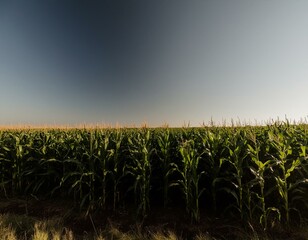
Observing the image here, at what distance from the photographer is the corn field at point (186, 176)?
18.2 ft

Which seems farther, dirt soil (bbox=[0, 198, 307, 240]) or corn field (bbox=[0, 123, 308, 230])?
corn field (bbox=[0, 123, 308, 230])

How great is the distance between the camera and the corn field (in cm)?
555

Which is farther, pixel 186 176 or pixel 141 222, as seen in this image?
pixel 186 176

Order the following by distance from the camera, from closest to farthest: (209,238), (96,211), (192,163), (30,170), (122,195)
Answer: (209,238) < (192,163) < (96,211) < (122,195) < (30,170)

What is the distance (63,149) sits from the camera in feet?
25.3

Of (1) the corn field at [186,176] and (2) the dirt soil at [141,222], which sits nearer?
(2) the dirt soil at [141,222]

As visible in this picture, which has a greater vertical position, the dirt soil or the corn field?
the corn field

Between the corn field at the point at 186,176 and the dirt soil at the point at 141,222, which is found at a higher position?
the corn field at the point at 186,176

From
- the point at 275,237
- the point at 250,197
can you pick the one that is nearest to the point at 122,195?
the point at 250,197

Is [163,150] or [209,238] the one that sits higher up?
[163,150]

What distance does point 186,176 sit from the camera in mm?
5840

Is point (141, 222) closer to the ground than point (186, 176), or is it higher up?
closer to the ground

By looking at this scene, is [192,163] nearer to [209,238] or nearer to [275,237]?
[209,238]

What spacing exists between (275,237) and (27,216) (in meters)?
5.42
